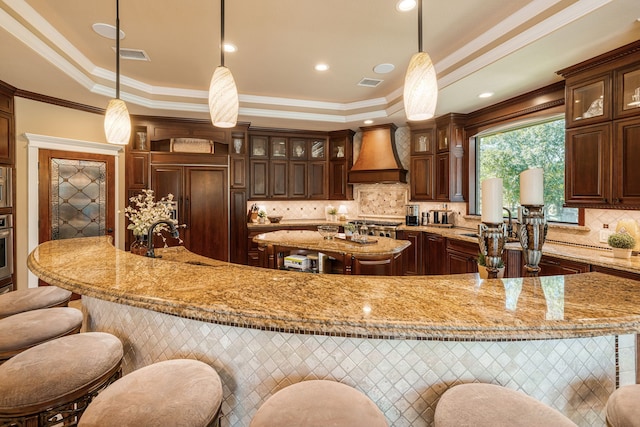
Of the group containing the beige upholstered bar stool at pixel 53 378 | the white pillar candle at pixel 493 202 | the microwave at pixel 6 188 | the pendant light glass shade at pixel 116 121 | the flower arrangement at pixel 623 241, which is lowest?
the beige upholstered bar stool at pixel 53 378

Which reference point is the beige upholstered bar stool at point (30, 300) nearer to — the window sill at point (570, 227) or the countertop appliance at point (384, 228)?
the countertop appliance at point (384, 228)

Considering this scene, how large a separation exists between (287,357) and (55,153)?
4.72m

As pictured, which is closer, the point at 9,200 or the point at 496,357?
the point at 496,357

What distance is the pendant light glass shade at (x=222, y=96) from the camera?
1.64 meters

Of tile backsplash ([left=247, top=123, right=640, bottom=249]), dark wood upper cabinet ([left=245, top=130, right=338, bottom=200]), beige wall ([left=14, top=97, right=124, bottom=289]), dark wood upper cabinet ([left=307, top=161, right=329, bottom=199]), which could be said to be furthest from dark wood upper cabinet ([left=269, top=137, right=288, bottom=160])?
beige wall ([left=14, top=97, right=124, bottom=289])

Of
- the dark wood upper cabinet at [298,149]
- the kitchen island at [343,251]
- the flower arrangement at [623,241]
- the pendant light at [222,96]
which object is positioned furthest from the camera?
the dark wood upper cabinet at [298,149]

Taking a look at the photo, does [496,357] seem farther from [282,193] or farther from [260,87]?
[282,193]

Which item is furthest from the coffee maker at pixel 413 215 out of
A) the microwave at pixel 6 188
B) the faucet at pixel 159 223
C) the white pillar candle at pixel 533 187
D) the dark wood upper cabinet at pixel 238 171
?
the microwave at pixel 6 188

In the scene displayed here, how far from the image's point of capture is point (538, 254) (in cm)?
154

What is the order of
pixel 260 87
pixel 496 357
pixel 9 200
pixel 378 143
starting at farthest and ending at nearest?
pixel 378 143, pixel 260 87, pixel 9 200, pixel 496 357

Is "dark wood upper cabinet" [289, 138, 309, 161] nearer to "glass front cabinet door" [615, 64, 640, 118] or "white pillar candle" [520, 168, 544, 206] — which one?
"glass front cabinet door" [615, 64, 640, 118]

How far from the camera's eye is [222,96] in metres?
1.64

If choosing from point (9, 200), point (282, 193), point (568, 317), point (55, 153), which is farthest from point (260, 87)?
point (568, 317)

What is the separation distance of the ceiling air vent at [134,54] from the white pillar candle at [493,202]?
3658mm
